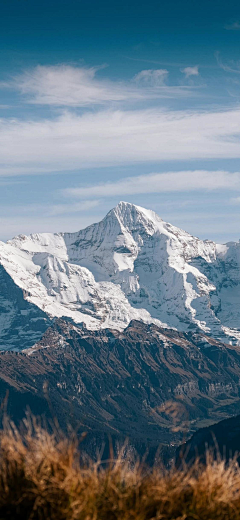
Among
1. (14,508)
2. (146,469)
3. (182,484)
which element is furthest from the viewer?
(146,469)

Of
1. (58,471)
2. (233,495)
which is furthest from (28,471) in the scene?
(233,495)

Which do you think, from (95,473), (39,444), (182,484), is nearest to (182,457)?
(182,484)

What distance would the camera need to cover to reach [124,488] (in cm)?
1470

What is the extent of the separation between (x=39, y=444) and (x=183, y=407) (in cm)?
315

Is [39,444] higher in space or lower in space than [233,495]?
higher

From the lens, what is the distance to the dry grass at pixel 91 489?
13.6 meters

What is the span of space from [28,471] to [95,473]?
4.73 feet

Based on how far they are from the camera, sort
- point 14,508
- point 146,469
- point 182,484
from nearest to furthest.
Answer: point 14,508
point 182,484
point 146,469

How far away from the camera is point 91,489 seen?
14133 millimetres

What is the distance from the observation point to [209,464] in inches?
586

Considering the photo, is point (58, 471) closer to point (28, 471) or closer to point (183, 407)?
point (28, 471)

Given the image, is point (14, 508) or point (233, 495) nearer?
point (14, 508)

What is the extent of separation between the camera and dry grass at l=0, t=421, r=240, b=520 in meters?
13.6

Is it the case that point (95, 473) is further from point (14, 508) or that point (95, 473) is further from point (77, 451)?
point (14, 508)
